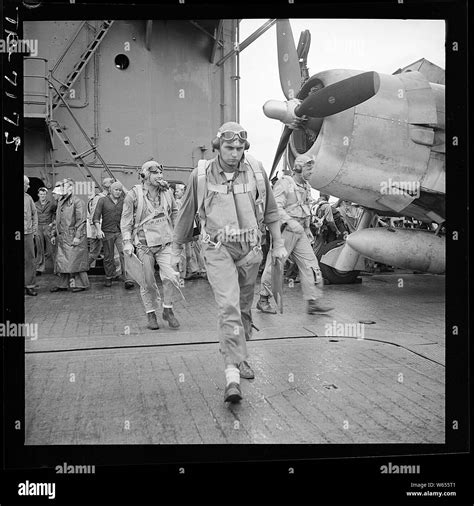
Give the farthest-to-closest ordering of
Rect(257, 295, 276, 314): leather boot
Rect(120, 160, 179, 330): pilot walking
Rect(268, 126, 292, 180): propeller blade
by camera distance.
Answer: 1. Rect(268, 126, 292, 180): propeller blade
2. Rect(257, 295, 276, 314): leather boot
3. Rect(120, 160, 179, 330): pilot walking

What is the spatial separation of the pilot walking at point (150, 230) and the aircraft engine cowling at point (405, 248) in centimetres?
298

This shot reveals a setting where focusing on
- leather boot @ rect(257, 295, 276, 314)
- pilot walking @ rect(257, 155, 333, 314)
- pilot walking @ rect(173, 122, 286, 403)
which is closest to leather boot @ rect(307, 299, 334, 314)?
pilot walking @ rect(257, 155, 333, 314)

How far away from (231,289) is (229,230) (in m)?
0.41

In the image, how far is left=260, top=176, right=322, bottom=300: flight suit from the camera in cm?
650

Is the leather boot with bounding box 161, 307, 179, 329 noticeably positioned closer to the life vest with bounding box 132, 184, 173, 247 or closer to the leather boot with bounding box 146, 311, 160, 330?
the leather boot with bounding box 146, 311, 160, 330

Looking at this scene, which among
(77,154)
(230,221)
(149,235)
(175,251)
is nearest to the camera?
(230,221)

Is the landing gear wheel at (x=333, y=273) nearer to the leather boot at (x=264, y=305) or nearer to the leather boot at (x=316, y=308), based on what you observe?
the leather boot at (x=264, y=305)

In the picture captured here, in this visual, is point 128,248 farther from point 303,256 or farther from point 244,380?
point 244,380

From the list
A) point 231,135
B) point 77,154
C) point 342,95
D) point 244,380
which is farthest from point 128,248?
point 342,95

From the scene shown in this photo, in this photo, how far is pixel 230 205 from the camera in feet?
12.5

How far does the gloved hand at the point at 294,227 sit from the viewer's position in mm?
6473
